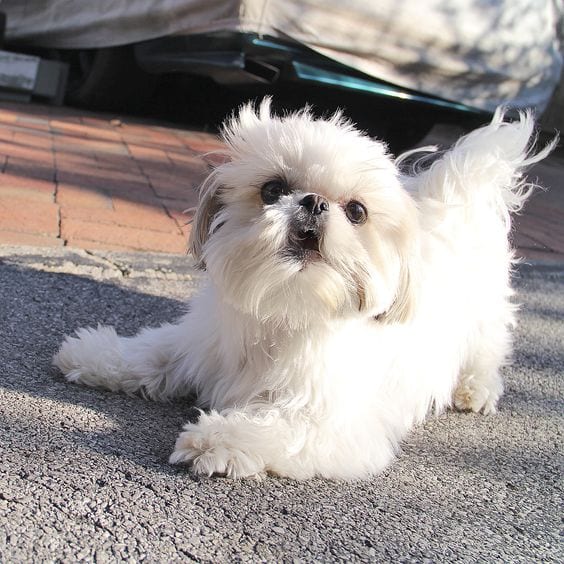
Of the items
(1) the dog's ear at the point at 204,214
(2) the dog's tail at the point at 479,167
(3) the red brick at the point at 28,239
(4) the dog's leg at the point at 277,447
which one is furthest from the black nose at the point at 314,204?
(3) the red brick at the point at 28,239

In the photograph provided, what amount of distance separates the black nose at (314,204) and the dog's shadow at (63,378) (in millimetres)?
680

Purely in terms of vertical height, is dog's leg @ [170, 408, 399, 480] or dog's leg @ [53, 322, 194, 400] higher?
dog's leg @ [170, 408, 399, 480]

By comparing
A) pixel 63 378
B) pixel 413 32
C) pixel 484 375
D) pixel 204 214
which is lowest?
pixel 63 378

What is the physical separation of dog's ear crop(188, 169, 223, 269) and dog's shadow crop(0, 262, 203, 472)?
0.46 meters

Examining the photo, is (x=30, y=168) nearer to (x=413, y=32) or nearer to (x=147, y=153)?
(x=147, y=153)

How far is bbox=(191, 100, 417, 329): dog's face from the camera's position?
6.11ft

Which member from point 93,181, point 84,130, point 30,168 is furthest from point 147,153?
point 30,168

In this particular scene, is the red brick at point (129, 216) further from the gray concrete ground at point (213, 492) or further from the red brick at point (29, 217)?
the gray concrete ground at point (213, 492)

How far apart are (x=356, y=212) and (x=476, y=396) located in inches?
40.9

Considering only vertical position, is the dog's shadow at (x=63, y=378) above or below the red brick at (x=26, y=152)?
Answer: above

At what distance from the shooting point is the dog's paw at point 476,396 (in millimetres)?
2695

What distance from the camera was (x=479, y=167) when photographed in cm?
269

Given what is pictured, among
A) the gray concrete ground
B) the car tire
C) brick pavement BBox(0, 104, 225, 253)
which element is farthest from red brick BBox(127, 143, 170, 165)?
the gray concrete ground

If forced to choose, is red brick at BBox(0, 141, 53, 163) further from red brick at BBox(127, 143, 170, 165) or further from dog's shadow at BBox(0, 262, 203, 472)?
dog's shadow at BBox(0, 262, 203, 472)
